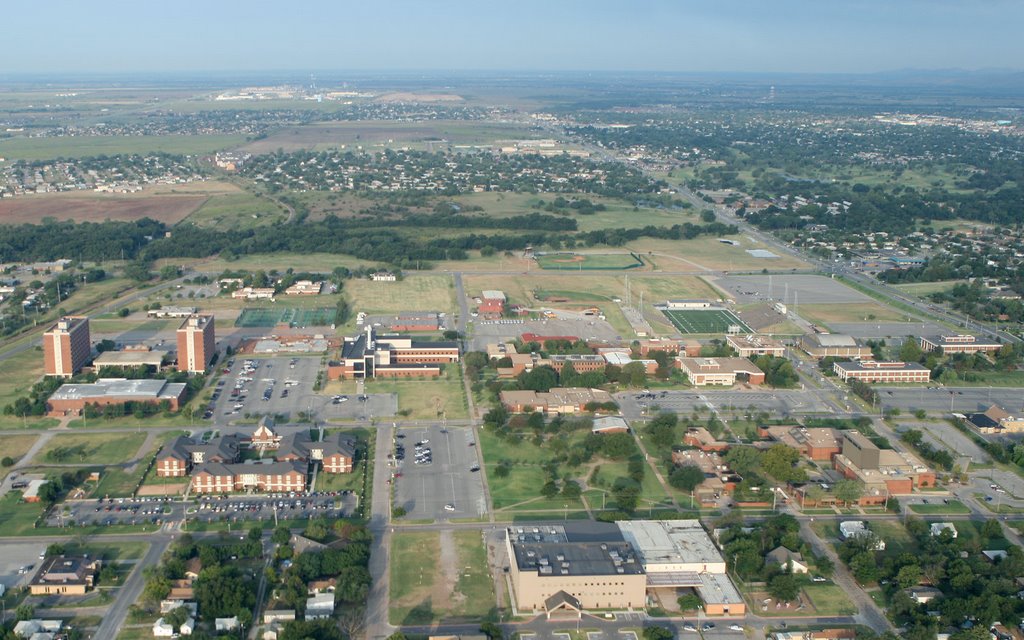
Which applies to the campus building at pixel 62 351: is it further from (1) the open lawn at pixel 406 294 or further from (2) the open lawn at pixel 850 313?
(2) the open lawn at pixel 850 313

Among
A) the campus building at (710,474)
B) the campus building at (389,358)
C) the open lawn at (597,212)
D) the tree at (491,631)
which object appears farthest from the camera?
the open lawn at (597,212)

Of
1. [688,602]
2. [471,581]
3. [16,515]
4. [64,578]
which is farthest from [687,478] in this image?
[16,515]

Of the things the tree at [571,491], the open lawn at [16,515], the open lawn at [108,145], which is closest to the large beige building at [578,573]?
the tree at [571,491]

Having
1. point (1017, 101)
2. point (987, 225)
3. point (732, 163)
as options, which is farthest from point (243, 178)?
point (1017, 101)

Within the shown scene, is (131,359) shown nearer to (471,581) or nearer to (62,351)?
(62,351)

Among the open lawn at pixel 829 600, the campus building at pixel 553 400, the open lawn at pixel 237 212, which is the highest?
the open lawn at pixel 237 212

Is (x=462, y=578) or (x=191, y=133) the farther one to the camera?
(x=191, y=133)

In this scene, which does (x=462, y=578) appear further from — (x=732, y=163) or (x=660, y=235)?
(x=732, y=163)

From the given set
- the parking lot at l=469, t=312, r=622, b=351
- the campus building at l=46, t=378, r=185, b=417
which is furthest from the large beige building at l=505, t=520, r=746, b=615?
the parking lot at l=469, t=312, r=622, b=351
